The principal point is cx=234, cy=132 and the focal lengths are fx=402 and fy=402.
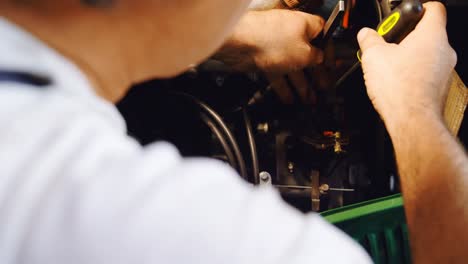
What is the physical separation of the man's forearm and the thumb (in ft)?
0.45

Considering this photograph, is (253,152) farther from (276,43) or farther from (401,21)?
(401,21)

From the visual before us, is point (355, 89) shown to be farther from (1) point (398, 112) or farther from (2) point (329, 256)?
(2) point (329, 256)

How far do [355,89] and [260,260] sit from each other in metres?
0.88

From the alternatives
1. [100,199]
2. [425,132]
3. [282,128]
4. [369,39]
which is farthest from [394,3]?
[100,199]

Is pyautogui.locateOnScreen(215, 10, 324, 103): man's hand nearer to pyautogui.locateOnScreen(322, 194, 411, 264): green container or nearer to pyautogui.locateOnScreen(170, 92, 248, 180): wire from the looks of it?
pyautogui.locateOnScreen(170, 92, 248, 180): wire

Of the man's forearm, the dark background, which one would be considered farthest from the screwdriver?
the dark background

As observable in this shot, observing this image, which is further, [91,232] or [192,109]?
[192,109]

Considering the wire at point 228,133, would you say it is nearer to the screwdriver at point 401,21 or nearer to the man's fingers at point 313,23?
the man's fingers at point 313,23

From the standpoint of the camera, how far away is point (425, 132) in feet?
2.02

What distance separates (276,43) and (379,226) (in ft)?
1.54

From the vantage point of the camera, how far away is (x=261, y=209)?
0.30 metres

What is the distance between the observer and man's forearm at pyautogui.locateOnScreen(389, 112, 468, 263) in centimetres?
54

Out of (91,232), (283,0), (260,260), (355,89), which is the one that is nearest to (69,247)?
(91,232)

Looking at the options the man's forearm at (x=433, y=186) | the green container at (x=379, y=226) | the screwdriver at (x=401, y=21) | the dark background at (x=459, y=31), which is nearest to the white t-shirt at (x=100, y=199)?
the man's forearm at (x=433, y=186)
